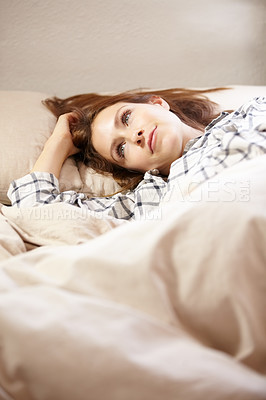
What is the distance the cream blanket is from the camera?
42 cm

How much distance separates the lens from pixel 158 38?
1.88 metres

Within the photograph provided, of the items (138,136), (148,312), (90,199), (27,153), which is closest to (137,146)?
(138,136)

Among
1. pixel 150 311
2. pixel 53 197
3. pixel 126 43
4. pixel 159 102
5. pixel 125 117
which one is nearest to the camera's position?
pixel 150 311

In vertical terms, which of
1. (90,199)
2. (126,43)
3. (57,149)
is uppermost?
(126,43)

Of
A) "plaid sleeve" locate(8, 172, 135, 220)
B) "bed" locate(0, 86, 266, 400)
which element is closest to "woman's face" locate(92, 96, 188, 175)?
"plaid sleeve" locate(8, 172, 135, 220)

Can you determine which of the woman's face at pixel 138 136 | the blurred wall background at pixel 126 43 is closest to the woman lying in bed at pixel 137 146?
the woman's face at pixel 138 136

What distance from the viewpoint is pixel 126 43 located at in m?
1.87

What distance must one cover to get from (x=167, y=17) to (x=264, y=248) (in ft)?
5.21

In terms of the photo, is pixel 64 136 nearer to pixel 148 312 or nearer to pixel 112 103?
pixel 112 103

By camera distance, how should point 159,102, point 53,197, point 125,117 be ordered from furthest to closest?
point 159,102 → point 125,117 → point 53,197

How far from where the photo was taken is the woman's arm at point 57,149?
1.20 meters

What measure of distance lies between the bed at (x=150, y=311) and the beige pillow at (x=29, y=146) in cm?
65

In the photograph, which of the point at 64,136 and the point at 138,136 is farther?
the point at 64,136

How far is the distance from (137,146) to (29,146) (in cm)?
33
